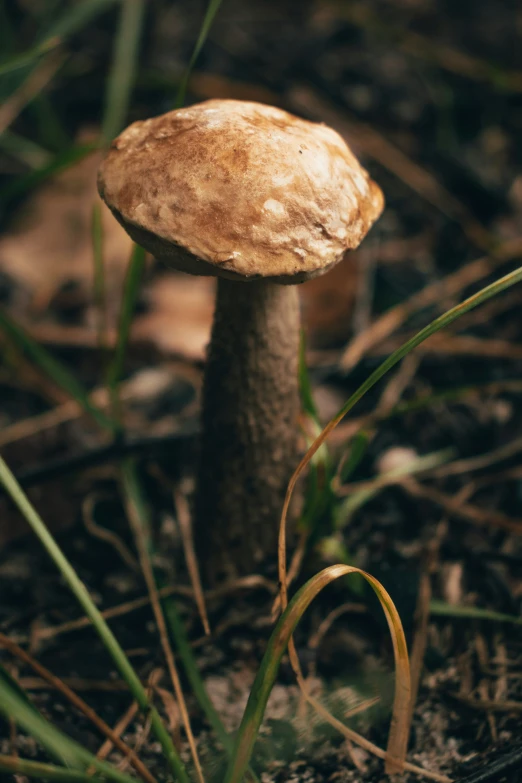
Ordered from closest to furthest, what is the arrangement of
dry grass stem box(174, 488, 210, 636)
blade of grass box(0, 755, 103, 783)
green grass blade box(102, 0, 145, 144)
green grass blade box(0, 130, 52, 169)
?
blade of grass box(0, 755, 103, 783) < dry grass stem box(174, 488, 210, 636) < green grass blade box(102, 0, 145, 144) < green grass blade box(0, 130, 52, 169)

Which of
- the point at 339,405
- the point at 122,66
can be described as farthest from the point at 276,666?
the point at 122,66

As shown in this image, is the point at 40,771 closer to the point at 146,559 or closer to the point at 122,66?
the point at 146,559

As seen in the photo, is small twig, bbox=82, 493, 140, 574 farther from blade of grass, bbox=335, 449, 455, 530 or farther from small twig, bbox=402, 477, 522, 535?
small twig, bbox=402, 477, 522, 535

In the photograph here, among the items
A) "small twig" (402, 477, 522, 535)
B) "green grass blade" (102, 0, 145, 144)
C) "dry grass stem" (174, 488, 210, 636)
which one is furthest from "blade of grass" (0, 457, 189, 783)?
"green grass blade" (102, 0, 145, 144)

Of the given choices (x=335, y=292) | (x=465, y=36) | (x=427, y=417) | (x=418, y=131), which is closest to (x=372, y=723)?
(x=427, y=417)

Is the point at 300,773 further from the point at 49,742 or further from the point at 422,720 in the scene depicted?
the point at 49,742

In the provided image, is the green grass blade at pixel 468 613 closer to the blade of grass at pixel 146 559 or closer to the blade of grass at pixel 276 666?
the blade of grass at pixel 276 666
